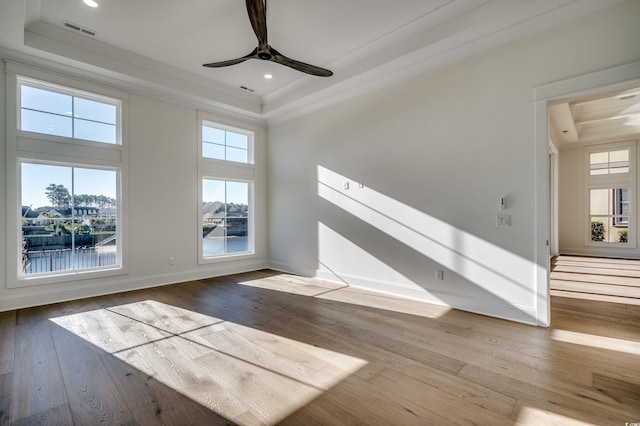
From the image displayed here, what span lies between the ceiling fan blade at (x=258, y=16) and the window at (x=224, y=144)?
3018 mm

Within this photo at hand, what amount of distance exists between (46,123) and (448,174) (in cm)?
544

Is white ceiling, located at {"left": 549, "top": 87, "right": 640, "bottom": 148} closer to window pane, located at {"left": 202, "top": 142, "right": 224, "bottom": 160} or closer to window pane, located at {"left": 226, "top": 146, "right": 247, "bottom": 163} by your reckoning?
window pane, located at {"left": 226, "top": 146, "right": 247, "bottom": 163}

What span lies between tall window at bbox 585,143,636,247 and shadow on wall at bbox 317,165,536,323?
6.92m

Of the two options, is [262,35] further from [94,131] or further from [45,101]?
[45,101]

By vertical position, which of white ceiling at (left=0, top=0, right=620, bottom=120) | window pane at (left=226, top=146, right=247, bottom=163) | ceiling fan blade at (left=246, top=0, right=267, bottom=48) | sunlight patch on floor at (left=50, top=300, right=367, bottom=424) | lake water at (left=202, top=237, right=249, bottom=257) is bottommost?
sunlight patch on floor at (left=50, top=300, right=367, bottom=424)

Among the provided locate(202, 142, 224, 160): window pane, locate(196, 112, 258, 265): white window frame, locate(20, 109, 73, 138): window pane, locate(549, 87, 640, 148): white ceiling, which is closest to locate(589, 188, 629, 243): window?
locate(549, 87, 640, 148): white ceiling

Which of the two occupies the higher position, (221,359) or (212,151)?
(212,151)

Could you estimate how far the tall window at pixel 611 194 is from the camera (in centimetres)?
738

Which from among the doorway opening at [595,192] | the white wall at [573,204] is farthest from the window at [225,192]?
the white wall at [573,204]

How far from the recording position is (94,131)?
14.4ft

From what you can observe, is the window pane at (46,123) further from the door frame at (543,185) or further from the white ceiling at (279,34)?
the door frame at (543,185)

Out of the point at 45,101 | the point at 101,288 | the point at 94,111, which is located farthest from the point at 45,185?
the point at 101,288

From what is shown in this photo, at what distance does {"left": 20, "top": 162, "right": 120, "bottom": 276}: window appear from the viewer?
12.9 ft

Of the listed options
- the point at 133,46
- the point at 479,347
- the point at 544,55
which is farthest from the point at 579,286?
the point at 133,46
